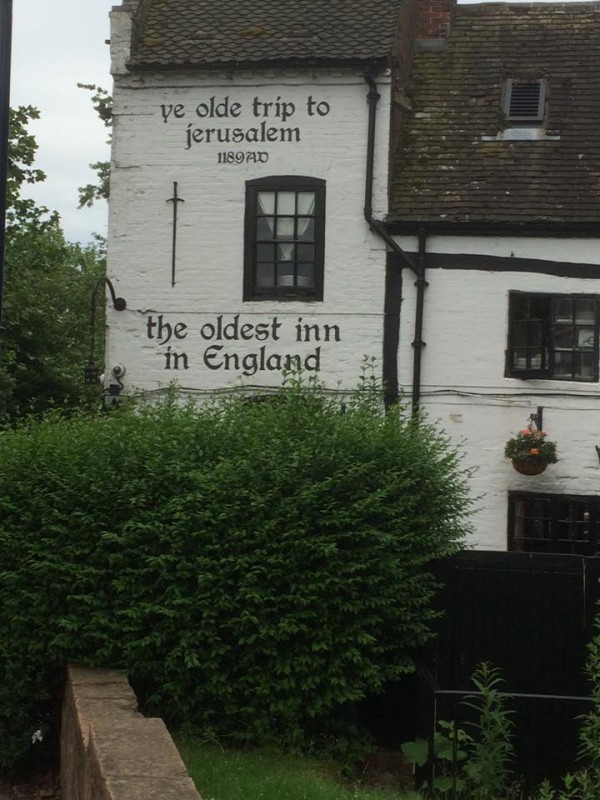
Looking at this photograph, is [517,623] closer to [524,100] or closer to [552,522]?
[552,522]

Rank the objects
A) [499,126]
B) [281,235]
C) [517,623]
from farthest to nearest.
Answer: [499,126], [281,235], [517,623]

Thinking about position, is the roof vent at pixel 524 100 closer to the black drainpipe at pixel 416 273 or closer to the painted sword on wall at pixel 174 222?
the black drainpipe at pixel 416 273

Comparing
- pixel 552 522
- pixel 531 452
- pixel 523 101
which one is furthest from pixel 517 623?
pixel 523 101

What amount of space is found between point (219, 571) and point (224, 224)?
901cm

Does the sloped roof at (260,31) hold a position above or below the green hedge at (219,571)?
above

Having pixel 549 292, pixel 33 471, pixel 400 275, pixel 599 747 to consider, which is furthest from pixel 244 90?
pixel 599 747

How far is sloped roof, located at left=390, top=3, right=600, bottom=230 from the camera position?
16.3 meters

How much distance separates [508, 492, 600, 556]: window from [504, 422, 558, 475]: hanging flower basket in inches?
21.1

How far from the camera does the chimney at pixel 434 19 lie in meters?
18.9

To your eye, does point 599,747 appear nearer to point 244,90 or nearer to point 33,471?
point 33,471

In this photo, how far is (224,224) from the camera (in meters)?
16.8

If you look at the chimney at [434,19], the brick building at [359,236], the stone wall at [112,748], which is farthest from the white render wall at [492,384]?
the stone wall at [112,748]

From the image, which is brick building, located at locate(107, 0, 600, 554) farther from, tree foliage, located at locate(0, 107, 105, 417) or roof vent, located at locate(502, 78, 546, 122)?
tree foliage, located at locate(0, 107, 105, 417)

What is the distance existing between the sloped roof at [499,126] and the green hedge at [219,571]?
26.6ft
